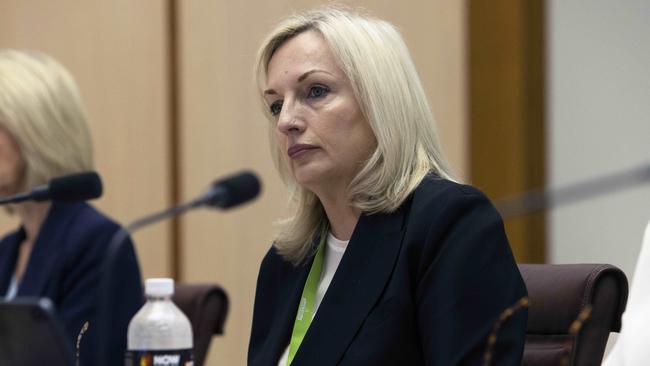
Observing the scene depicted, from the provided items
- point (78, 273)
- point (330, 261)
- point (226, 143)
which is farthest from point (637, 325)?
point (226, 143)

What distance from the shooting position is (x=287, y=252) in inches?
103

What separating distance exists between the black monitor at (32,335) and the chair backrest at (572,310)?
0.91m

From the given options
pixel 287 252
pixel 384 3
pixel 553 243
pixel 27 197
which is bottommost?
pixel 553 243

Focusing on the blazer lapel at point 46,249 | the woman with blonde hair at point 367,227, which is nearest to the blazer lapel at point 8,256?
the blazer lapel at point 46,249

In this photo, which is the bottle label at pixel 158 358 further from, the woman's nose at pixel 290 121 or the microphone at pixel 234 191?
the woman's nose at pixel 290 121

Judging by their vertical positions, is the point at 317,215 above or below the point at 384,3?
below

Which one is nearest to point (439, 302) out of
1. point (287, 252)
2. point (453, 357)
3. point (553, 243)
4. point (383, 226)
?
Result: point (453, 357)

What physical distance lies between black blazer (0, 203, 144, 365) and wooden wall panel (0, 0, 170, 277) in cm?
148

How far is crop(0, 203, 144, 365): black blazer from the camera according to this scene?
10.1 ft

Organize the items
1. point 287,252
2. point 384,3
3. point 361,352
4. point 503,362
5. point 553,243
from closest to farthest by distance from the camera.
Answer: point 503,362 → point 361,352 → point 287,252 → point 553,243 → point 384,3

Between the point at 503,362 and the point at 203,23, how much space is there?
2947mm

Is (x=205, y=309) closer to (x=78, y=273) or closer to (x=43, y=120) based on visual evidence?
(x=78, y=273)

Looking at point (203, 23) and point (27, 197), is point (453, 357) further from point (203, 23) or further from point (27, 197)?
point (203, 23)

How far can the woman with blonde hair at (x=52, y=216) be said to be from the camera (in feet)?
10.2
